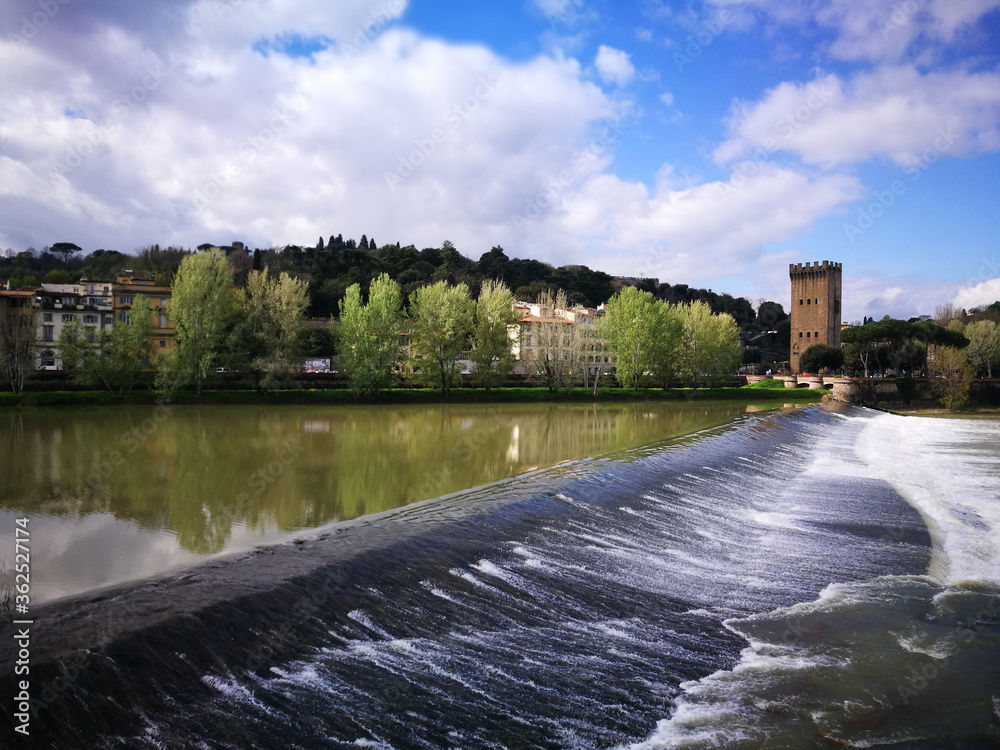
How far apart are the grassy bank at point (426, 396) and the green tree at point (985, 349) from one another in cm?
2115

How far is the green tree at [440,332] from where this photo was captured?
40.8 metres

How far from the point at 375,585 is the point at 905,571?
643cm

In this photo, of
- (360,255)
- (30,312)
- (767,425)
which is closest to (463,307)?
(767,425)

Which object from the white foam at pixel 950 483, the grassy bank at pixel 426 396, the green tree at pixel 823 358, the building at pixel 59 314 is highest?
the building at pixel 59 314

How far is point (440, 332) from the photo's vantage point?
40750 millimetres

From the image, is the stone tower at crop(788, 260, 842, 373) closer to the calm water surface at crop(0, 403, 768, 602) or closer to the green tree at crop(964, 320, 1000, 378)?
the green tree at crop(964, 320, 1000, 378)

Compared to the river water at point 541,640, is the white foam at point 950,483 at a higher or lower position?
lower

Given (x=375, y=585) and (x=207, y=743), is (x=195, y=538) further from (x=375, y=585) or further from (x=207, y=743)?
(x=207, y=743)

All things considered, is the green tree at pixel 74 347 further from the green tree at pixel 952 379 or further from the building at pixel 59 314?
the green tree at pixel 952 379

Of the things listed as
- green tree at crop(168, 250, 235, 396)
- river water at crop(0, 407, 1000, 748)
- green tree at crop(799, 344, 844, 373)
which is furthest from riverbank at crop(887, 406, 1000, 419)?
green tree at crop(168, 250, 235, 396)

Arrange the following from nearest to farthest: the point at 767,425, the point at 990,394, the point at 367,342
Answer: the point at 767,425 < the point at 367,342 < the point at 990,394

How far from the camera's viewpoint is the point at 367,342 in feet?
128

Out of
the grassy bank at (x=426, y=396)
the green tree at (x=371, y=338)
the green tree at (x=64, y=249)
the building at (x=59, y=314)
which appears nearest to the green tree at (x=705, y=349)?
the grassy bank at (x=426, y=396)

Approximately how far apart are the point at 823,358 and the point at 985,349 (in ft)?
43.3
